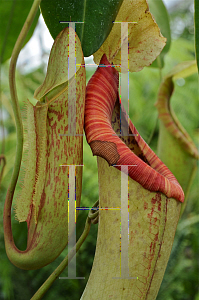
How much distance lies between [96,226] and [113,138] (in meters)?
1.16

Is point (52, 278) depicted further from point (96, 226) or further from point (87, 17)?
point (96, 226)

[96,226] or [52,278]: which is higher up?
[52,278]

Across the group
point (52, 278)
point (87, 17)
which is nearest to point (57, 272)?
point (52, 278)

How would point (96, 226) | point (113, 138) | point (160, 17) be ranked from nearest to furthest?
point (113, 138) < point (160, 17) < point (96, 226)

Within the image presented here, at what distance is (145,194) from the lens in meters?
0.37

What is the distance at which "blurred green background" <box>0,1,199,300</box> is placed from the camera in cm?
144

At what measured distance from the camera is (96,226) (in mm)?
1425

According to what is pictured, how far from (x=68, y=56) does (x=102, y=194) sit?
21cm

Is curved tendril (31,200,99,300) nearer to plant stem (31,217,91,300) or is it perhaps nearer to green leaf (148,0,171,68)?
plant stem (31,217,91,300)

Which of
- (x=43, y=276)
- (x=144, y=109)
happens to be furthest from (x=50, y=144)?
(x=144, y=109)

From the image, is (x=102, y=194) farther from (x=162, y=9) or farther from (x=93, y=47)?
(x=162, y=9)

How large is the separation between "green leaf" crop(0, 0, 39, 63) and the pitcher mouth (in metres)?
0.29

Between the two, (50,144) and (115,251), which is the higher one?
(50,144)

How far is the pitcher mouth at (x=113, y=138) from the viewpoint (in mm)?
345
